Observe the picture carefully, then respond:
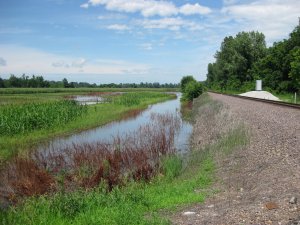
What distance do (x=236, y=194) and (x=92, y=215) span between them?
→ 3.18m

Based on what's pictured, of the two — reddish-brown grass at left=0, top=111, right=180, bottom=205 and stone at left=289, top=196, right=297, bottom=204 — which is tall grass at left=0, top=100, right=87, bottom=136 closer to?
reddish-brown grass at left=0, top=111, right=180, bottom=205

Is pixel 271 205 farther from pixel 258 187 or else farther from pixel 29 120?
pixel 29 120

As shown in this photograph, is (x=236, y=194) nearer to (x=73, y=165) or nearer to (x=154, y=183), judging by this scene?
(x=154, y=183)

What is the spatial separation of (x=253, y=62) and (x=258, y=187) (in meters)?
79.2

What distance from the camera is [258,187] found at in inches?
340

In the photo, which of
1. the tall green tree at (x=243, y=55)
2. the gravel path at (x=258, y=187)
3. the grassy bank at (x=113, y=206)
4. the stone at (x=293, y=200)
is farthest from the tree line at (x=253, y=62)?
the stone at (x=293, y=200)

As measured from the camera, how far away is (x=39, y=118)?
27.4m

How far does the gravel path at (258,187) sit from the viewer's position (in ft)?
22.3

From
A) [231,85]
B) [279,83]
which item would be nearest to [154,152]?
[279,83]

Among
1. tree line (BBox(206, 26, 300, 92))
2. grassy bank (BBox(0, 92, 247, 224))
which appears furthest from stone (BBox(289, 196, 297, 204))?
tree line (BBox(206, 26, 300, 92))

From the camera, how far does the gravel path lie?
6.79 m

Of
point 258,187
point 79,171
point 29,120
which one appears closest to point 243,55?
point 29,120

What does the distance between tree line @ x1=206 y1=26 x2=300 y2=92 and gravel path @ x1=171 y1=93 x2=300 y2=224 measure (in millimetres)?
44086

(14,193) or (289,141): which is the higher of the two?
(289,141)
